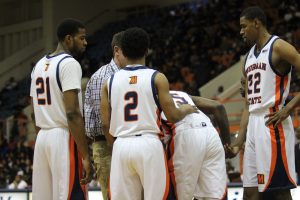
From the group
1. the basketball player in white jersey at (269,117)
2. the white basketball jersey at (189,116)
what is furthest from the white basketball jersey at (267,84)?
the white basketball jersey at (189,116)

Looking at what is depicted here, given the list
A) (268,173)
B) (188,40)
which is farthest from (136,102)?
(188,40)

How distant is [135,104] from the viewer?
5.42 meters

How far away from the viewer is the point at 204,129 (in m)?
6.01

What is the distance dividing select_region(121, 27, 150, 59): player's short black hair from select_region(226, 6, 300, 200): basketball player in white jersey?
1100 mm

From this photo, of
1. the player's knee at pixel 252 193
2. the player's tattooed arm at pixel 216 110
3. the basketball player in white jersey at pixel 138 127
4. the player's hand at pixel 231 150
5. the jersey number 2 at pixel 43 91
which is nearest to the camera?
the basketball player in white jersey at pixel 138 127

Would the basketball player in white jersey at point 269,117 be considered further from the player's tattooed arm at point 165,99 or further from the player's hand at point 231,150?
the player's tattooed arm at point 165,99

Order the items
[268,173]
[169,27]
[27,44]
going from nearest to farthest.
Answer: [268,173] < [169,27] < [27,44]

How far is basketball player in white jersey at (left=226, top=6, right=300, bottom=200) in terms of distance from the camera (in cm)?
588

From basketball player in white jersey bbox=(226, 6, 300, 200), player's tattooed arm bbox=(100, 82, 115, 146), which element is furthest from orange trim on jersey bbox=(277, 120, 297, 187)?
player's tattooed arm bbox=(100, 82, 115, 146)

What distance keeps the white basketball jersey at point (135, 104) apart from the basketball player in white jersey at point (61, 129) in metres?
0.50

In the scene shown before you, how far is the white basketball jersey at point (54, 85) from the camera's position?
5.89 meters

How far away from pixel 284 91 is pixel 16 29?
80.9 ft

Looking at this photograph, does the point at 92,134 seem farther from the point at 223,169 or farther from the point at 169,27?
the point at 169,27

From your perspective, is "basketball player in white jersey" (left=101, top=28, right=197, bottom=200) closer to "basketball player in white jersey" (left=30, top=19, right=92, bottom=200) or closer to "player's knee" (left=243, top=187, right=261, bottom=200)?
"basketball player in white jersey" (left=30, top=19, right=92, bottom=200)
